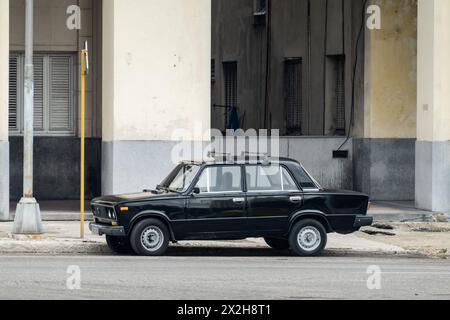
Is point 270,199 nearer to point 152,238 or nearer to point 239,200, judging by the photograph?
point 239,200

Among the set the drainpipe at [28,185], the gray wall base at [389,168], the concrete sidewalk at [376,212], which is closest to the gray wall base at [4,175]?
the concrete sidewalk at [376,212]

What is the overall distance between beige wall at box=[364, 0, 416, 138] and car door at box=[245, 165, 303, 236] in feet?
31.5

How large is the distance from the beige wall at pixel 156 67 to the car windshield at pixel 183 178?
16.2 ft

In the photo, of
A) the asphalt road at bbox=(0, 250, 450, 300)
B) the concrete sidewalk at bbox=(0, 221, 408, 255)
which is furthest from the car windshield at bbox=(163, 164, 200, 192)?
the concrete sidewalk at bbox=(0, 221, 408, 255)

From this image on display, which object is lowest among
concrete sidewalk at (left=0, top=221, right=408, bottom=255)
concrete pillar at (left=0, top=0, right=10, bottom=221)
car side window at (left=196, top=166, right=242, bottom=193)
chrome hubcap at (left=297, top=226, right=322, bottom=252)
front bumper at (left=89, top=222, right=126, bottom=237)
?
concrete sidewalk at (left=0, top=221, right=408, bottom=255)

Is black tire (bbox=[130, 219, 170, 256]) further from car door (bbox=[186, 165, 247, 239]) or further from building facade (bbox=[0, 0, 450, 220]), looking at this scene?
building facade (bbox=[0, 0, 450, 220])

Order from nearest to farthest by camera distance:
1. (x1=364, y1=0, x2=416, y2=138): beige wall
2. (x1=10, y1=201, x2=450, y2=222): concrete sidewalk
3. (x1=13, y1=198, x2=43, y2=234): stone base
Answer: (x1=13, y1=198, x2=43, y2=234): stone base, (x1=10, y1=201, x2=450, y2=222): concrete sidewalk, (x1=364, y1=0, x2=416, y2=138): beige wall

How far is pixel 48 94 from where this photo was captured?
2917 cm

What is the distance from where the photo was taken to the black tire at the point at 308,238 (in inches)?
794

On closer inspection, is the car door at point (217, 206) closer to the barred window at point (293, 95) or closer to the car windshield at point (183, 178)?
the car windshield at point (183, 178)

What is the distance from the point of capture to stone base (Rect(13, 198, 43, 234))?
21.7m

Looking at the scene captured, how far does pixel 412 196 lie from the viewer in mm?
29422
